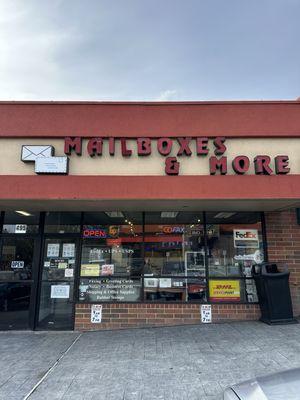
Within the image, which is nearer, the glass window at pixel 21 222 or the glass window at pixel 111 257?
the glass window at pixel 111 257

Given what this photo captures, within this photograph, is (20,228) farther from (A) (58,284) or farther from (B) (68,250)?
(A) (58,284)

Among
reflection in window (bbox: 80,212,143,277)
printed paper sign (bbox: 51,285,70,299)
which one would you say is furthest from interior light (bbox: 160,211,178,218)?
printed paper sign (bbox: 51,285,70,299)

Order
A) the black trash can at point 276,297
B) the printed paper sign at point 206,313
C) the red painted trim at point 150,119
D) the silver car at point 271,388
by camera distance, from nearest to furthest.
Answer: the silver car at point 271,388, the red painted trim at point 150,119, the black trash can at point 276,297, the printed paper sign at point 206,313

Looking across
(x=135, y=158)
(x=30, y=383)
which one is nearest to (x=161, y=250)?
(x=135, y=158)

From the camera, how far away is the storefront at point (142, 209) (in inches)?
274

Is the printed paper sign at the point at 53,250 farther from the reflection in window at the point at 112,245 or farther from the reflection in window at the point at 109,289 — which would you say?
the reflection in window at the point at 109,289

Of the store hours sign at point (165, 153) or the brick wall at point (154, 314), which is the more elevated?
the store hours sign at point (165, 153)

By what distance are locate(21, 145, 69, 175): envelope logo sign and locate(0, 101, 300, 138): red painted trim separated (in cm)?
36

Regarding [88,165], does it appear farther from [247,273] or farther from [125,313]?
[247,273]

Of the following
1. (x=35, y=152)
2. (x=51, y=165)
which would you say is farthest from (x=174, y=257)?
(x=35, y=152)

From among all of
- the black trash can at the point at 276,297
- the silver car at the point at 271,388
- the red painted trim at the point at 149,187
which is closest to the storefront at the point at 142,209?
the red painted trim at the point at 149,187

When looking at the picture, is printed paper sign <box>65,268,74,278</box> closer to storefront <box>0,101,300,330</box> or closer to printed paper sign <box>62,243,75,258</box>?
storefront <box>0,101,300,330</box>

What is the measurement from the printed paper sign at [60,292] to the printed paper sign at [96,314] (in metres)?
0.79

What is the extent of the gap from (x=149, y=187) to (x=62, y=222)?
2990mm
